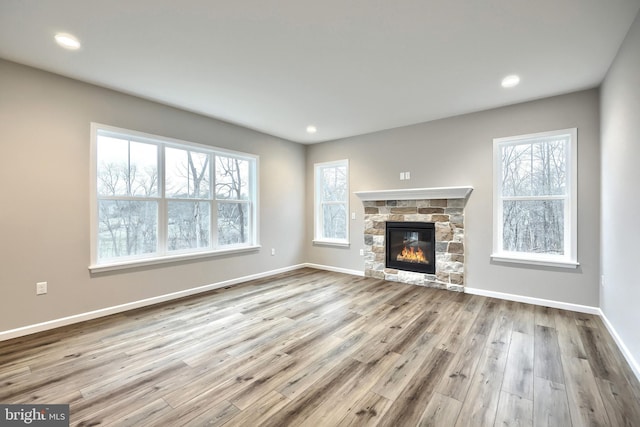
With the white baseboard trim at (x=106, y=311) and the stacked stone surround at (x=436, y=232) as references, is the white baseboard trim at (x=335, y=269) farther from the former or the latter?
the white baseboard trim at (x=106, y=311)

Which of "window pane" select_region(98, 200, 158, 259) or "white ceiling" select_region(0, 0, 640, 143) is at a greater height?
"white ceiling" select_region(0, 0, 640, 143)

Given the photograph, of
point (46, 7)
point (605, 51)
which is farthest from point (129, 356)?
point (605, 51)

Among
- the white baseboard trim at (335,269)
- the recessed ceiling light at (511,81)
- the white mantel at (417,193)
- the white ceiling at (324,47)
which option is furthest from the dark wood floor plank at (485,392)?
the white baseboard trim at (335,269)

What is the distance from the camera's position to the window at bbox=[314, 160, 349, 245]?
5.57 metres

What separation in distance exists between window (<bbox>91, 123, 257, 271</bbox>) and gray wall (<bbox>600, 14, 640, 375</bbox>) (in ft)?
15.1

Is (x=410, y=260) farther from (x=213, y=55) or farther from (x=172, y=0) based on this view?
(x=172, y=0)

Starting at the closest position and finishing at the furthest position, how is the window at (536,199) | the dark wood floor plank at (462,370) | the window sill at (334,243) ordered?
1. the dark wood floor plank at (462,370)
2. the window at (536,199)
3. the window sill at (334,243)

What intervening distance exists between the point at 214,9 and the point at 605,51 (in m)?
3.40

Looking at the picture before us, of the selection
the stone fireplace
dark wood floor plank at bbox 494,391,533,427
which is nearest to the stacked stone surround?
the stone fireplace

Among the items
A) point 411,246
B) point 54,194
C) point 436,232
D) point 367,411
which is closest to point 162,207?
point 54,194

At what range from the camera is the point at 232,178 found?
15.6ft

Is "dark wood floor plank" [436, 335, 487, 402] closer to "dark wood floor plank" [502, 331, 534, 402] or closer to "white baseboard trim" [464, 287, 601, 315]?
"dark wood floor plank" [502, 331, 534, 402]

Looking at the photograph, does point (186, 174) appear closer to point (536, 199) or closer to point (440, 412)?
point (440, 412)

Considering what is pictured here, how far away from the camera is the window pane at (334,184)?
5.62 m
